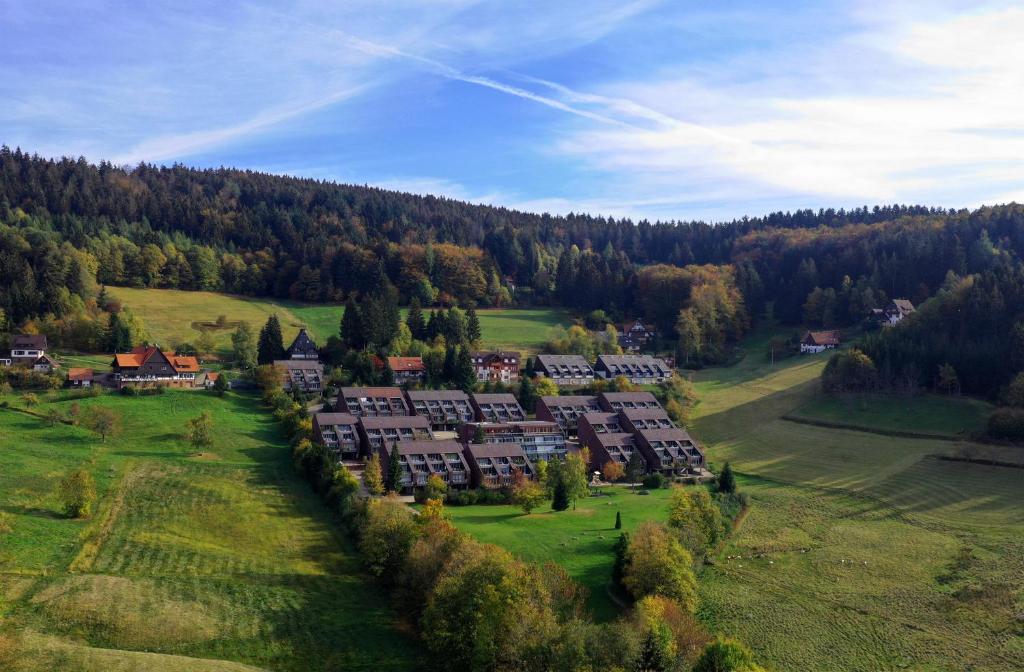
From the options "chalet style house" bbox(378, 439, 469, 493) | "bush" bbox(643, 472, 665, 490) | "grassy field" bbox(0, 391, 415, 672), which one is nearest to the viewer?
"grassy field" bbox(0, 391, 415, 672)

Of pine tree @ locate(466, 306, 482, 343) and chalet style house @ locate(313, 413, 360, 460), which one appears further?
pine tree @ locate(466, 306, 482, 343)

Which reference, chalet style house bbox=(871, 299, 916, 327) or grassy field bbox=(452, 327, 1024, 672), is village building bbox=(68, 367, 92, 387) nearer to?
grassy field bbox=(452, 327, 1024, 672)

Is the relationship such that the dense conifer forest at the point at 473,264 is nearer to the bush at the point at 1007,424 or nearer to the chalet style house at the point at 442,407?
the bush at the point at 1007,424

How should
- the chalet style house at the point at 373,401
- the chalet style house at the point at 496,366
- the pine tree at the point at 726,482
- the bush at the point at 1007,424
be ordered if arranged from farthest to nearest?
the chalet style house at the point at 496,366
the chalet style house at the point at 373,401
the bush at the point at 1007,424
the pine tree at the point at 726,482

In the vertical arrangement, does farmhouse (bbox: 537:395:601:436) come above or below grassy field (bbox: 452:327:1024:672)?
above

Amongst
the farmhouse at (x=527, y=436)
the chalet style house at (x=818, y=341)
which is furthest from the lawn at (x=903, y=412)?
the farmhouse at (x=527, y=436)

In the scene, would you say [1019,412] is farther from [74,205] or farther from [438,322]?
[74,205]

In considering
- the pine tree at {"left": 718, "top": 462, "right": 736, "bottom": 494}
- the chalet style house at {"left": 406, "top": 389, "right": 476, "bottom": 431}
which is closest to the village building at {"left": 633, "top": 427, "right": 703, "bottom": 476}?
the pine tree at {"left": 718, "top": 462, "right": 736, "bottom": 494}
